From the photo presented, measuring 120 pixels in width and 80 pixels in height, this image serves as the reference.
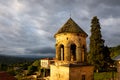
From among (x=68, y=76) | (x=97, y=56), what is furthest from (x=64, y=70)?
A: (x=97, y=56)

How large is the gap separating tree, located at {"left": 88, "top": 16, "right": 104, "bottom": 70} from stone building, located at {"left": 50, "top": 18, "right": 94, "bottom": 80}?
21.4 m

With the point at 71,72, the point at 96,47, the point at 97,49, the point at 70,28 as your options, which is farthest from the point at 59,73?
the point at 96,47

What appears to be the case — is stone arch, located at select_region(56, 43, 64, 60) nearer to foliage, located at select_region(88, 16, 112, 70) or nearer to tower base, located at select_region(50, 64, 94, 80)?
tower base, located at select_region(50, 64, 94, 80)

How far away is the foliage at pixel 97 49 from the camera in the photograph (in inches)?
1393

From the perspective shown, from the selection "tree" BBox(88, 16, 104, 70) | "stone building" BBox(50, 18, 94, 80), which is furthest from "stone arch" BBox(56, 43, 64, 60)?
"tree" BBox(88, 16, 104, 70)

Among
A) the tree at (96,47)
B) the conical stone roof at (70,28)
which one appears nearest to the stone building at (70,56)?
the conical stone roof at (70,28)

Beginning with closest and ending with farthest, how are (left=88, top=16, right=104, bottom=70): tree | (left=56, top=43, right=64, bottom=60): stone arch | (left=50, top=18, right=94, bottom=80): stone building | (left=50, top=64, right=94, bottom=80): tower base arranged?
(left=50, top=64, right=94, bottom=80): tower base → (left=50, top=18, right=94, bottom=80): stone building → (left=56, top=43, right=64, bottom=60): stone arch → (left=88, top=16, right=104, bottom=70): tree

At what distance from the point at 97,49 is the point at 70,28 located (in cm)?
2227

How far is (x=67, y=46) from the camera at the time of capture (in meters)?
13.8

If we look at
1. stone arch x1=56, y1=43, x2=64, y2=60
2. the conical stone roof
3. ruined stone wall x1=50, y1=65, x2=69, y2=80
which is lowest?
ruined stone wall x1=50, y1=65, x2=69, y2=80

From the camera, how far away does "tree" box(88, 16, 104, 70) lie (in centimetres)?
3538

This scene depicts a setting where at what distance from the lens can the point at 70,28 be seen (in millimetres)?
14055

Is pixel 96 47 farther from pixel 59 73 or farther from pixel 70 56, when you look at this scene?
pixel 59 73

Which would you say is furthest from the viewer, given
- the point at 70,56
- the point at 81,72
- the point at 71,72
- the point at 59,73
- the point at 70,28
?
the point at 70,28
